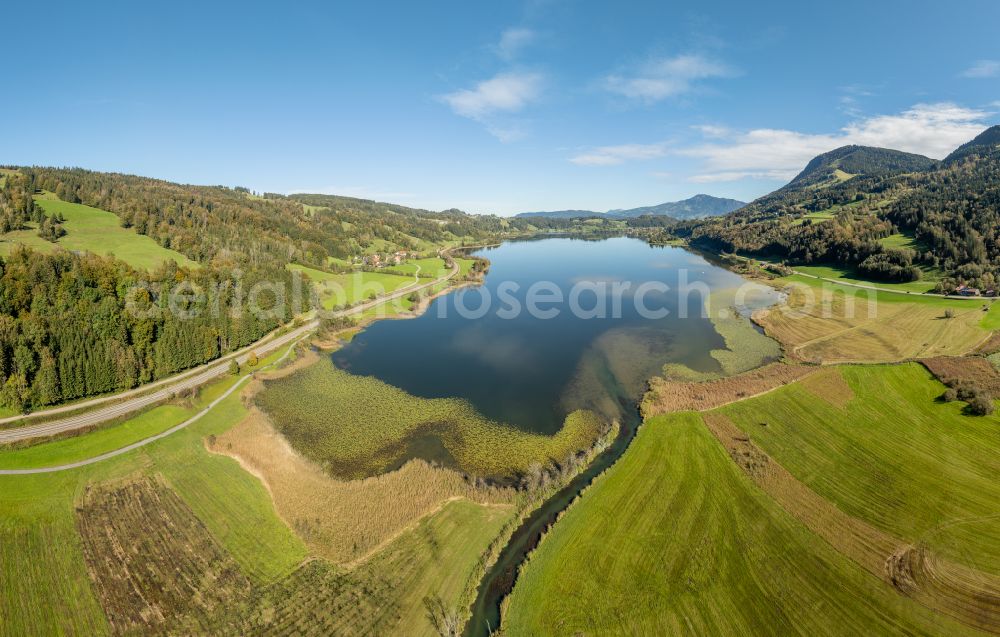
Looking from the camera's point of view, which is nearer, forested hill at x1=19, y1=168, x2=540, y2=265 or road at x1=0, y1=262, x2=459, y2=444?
road at x1=0, y1=262, x2=459, y2=444

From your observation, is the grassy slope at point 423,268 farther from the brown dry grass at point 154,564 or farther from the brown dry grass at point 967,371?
the brown dry grass at point 967,371

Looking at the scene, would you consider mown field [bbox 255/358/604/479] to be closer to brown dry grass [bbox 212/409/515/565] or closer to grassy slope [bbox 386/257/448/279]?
brown dry grass [bbox 212/409/515/565]

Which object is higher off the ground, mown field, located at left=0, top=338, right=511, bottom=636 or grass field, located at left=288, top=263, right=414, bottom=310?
grass field, located at left=288, top=263, right=414, bottom=310

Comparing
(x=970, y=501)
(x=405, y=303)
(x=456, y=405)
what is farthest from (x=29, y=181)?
(x=970, y=501)

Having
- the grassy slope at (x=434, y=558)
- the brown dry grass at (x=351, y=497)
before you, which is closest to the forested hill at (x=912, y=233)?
the grassy slope at (x=434, y=558)

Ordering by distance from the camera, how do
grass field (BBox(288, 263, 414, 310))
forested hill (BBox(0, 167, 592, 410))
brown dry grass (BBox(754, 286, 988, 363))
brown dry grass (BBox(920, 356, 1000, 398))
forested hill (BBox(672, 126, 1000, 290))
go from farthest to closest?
grass field (BBox(288, 263, 414, 310)), forested hill (BBox(672, 126, 1000, 290)), brown dry grass (BBox(754, 286, 988, 363)), forested hill (BBox(0, 167, 592, 410)), brown dry grass (BBox(920, 356, 1000, 398))

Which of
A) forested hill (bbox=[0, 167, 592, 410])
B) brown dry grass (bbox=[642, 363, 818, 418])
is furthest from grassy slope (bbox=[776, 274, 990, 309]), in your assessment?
forested hill (bbox=[0, 167, 592, 410])

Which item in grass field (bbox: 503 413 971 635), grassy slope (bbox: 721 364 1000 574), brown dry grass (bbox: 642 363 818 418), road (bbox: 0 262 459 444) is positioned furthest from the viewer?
brown dry grass (bbox: 642 363 818 418)

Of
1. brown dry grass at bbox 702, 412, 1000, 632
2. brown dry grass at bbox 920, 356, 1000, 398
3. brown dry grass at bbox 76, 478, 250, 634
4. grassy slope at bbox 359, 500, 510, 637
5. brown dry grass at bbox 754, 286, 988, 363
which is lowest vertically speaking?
brown dry grass at bbox 76, 478, 250, 634
